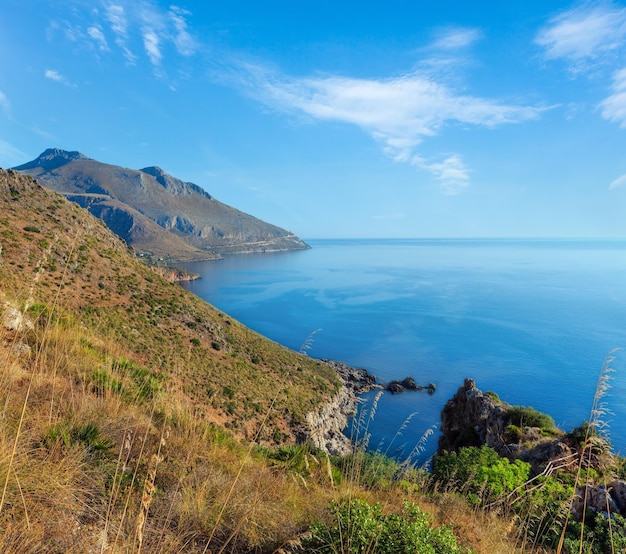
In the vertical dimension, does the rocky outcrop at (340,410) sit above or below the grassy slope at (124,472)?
below

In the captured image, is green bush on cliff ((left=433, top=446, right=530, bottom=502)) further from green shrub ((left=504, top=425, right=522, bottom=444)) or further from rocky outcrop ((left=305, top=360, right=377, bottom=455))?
rocky outcrop ((left=305, top=360, right=377, bottom=455))

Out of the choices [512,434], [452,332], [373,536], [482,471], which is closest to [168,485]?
[373,536]

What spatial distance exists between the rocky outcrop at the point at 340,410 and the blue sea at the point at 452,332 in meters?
3.57

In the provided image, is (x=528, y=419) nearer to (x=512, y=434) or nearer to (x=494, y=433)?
(x=494, y=433)

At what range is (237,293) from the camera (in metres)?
124

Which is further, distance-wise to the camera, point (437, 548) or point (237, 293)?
point (237, 293)

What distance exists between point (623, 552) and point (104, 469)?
268 inches

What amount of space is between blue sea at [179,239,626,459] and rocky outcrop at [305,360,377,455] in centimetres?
357

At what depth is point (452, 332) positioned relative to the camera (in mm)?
80812

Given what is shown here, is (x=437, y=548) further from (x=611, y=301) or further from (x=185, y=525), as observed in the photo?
(x=611, y=301)

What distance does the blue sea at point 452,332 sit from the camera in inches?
1973

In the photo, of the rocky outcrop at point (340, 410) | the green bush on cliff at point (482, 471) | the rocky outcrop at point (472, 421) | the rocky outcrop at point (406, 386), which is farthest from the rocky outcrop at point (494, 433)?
the rocky outcrop at point (406, 386)

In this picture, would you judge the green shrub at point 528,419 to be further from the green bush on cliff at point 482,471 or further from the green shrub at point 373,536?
the green shrub at point 373,536

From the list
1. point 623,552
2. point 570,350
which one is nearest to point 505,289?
point 570,350
